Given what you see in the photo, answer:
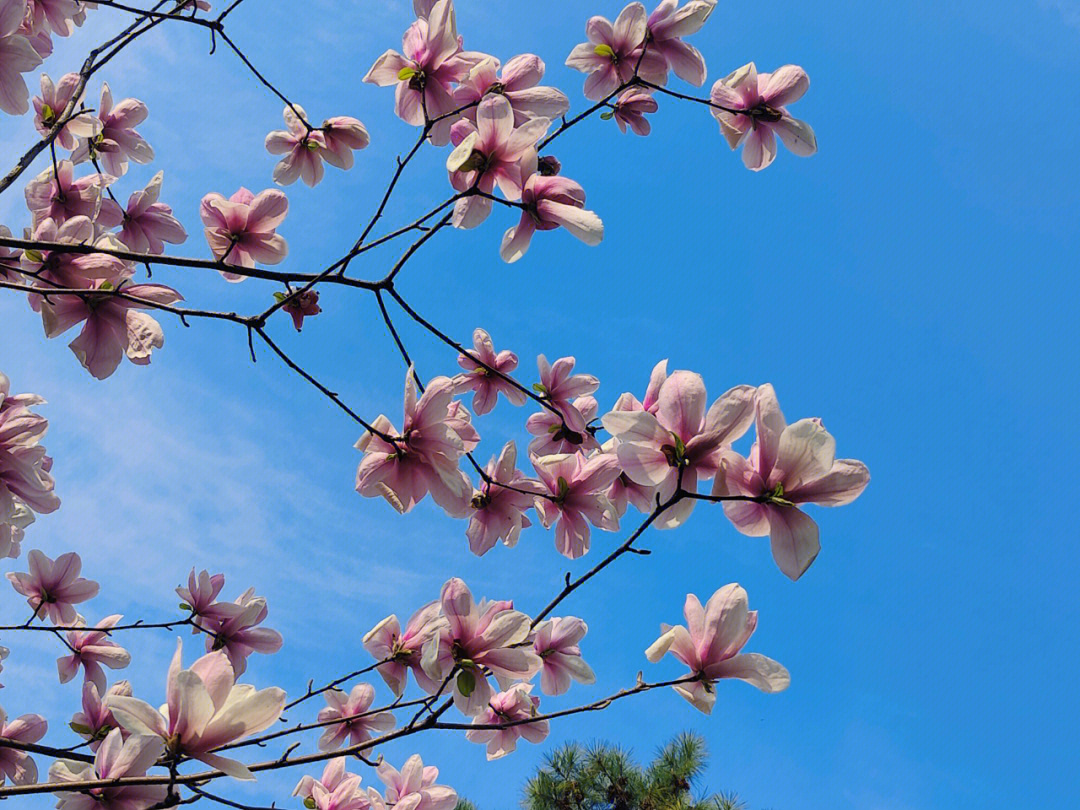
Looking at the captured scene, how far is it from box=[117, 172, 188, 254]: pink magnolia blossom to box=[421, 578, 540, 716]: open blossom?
1303 mm

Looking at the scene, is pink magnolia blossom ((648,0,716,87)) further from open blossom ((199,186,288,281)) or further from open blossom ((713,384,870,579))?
open blossom ((713,384,870,579))

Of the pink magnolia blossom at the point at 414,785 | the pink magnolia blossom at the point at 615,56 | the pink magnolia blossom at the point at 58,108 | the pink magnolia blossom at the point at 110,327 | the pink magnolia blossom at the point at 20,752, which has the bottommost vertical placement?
the pink magnolia blossom at the point at 414,785

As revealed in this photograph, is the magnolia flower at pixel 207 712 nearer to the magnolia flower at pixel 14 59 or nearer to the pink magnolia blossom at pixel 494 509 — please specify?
the pink magnolia blossom at pixel 494 509

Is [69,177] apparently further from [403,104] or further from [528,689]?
[528,689]

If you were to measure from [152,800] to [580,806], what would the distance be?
24.1 feet

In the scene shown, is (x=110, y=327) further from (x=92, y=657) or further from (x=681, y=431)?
(x=92, y=657)

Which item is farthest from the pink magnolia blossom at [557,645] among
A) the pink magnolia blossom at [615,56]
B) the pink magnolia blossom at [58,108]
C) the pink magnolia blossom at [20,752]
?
the pink magnolia blossom at [58,108]

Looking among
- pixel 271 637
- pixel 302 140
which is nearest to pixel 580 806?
pixel 271 637

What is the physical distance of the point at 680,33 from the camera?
1.87 m

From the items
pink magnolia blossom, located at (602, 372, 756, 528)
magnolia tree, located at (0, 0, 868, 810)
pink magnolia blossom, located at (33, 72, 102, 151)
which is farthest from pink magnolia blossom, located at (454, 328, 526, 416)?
pink magnolia blossom, located at (33, 72, 102, 151)

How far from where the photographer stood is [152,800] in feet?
3.87

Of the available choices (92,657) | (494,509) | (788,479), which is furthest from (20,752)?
(788,479)

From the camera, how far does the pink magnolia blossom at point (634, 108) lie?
2080 millimetres

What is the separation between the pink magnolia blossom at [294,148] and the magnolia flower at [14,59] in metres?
0.65
